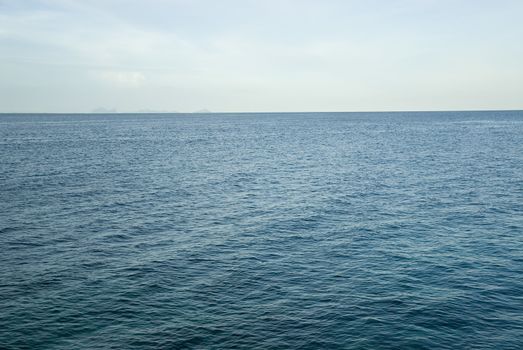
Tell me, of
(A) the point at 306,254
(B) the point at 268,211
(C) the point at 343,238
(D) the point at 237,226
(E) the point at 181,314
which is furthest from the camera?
(B) the point at 268,211

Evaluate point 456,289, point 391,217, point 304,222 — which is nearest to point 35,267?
point 304,222

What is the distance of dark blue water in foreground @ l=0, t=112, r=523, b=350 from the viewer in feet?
A: 96.2

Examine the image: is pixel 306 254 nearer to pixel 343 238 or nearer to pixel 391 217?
pixel 343 238

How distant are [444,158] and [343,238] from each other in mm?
74532

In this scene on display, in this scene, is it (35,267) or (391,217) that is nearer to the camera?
(35,267)

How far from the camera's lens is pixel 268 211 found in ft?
199

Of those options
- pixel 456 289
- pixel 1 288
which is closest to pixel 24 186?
pixel 1 288

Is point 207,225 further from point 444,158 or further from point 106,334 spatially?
point 444,158

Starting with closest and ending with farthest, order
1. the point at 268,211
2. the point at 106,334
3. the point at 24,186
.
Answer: the point at 106,334, the point at 268,211, the point at 24,186

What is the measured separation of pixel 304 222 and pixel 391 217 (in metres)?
11.4

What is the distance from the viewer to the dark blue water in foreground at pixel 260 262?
96.2ft

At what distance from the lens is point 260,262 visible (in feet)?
137

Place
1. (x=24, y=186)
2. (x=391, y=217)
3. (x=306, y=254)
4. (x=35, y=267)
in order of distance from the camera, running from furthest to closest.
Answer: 1. (x=24, y=186)
2. (x=391, y=217)
3. (x=306, y=254)
4. (x=35, y=267)

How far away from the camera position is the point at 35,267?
3947cm
